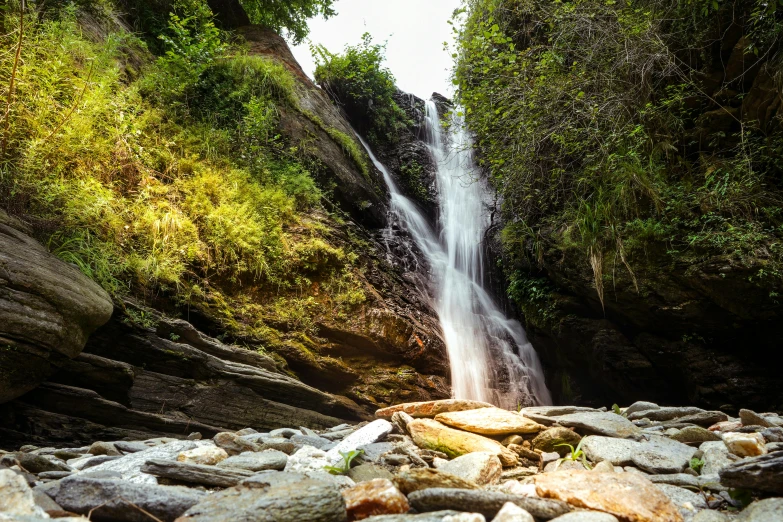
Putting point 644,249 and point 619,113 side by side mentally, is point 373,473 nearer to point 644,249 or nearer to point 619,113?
point 644,249

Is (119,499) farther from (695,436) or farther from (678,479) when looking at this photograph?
(695,436)

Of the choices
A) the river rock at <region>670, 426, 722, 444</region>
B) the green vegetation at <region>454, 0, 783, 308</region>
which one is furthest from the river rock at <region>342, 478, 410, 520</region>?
the green vegetation at <region>454, 0, 783, 308</region>

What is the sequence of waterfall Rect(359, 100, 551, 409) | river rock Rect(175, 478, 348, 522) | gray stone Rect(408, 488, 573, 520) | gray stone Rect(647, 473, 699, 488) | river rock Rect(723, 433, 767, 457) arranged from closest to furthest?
1. river rock Rect(175, 478, 348, 522)
2. gray stone Rect(408, 488, 573, 520)
3. gray stone Rect(647, 473, 699, 488)
4. river rock Rect(723, 433, 767, 457)
5. waterfall Rect(359, 100, 551, 409)

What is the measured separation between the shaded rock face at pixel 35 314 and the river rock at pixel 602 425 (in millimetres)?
3899

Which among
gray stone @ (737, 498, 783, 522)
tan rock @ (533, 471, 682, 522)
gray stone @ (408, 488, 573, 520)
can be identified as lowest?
gray stone @ (408, 488, 573, 520)

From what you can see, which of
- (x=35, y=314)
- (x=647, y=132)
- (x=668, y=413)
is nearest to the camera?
(x=35, y=314)

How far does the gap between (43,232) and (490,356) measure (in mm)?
7117

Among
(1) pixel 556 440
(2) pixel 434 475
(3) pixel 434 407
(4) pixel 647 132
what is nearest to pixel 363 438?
(3) pixel 434 407

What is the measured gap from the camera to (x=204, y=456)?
2783mm

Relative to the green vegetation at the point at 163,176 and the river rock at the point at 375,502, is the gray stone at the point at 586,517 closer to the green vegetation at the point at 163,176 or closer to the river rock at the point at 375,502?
the river rock at the point at 375,502

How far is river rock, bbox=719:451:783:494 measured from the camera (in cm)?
191

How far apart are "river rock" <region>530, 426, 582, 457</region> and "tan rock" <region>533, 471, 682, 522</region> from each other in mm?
941

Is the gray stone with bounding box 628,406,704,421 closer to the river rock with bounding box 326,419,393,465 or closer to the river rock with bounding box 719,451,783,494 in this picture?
the river rock with bounding box 719,451,783,494

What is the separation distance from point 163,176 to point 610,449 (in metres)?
5.87
